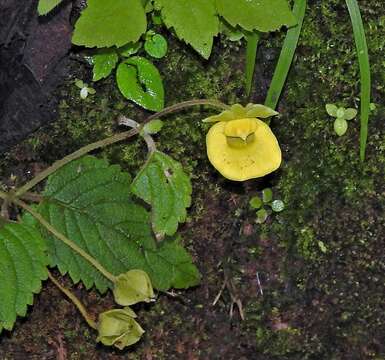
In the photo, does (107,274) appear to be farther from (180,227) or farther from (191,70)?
(191,70)

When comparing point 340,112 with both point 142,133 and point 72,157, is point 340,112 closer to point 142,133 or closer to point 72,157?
point 142,133

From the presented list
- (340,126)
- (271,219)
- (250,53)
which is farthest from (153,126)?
(340,126)

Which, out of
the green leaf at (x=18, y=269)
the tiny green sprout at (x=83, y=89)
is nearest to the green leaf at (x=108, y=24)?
the tiny green sprout at (x=83, y=89)

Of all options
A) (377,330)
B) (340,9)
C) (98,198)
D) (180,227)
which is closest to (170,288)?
(180,227)

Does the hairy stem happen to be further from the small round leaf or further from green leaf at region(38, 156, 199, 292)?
the small round leaf

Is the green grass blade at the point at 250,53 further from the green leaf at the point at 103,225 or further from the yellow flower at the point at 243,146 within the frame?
the green leaf at the point at 103,225

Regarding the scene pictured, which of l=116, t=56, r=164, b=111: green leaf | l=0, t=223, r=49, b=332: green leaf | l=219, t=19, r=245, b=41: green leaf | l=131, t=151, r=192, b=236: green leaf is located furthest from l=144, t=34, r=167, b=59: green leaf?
l=0, t=223, r=49, b=332: green leaf
